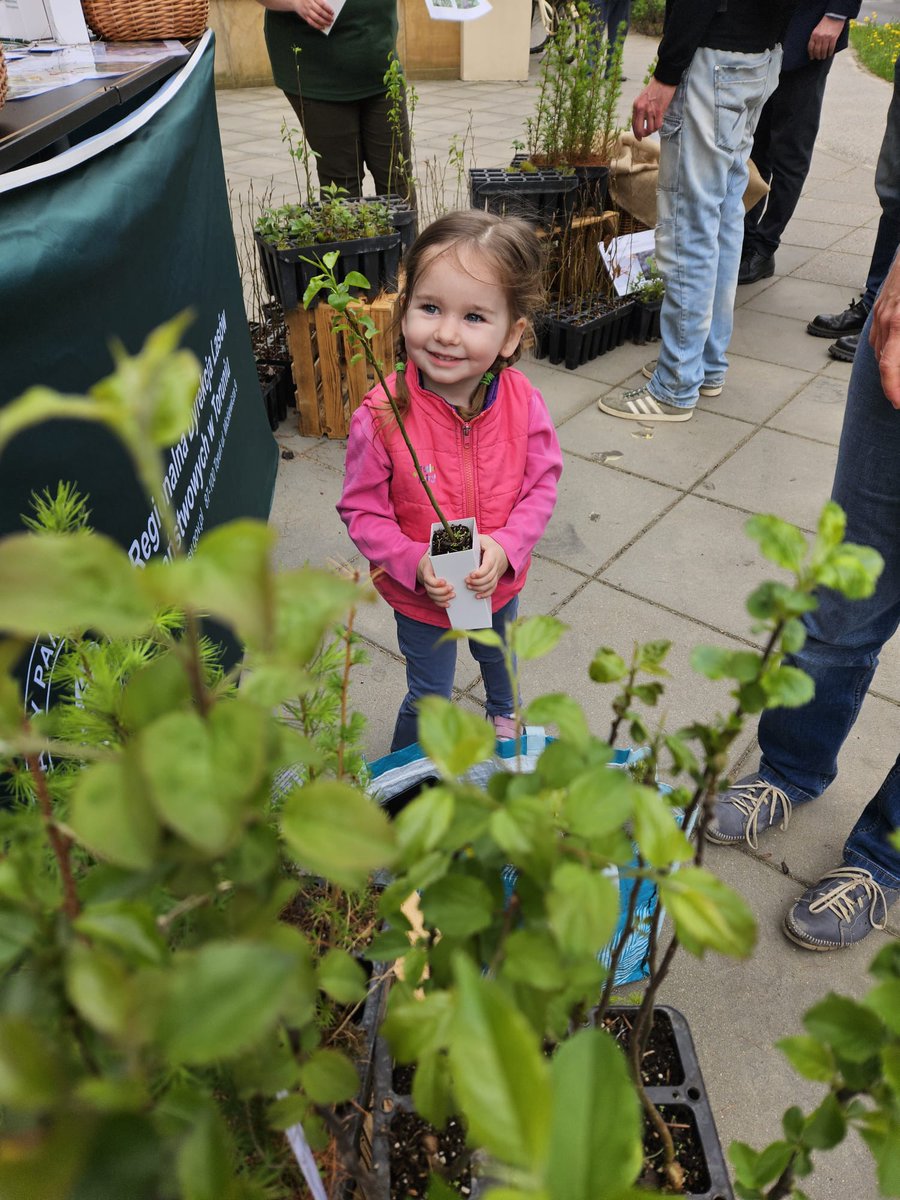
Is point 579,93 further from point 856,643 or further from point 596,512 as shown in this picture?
point 856,643

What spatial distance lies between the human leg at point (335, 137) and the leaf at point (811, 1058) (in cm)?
401

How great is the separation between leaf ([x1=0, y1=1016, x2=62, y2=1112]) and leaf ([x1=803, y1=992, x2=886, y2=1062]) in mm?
458

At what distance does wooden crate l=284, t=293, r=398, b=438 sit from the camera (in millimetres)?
3404

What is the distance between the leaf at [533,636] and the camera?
1.97ft

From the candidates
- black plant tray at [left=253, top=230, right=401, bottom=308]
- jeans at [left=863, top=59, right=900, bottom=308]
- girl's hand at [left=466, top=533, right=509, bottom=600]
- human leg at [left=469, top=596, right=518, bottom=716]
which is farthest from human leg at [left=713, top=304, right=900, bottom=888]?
jeans at [left=863, top=59, right=900, bottom=308]

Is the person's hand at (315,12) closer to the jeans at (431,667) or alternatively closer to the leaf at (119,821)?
the jeans at (431,667)

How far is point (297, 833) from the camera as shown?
410 millimetres

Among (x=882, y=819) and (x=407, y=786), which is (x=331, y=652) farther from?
(x=882, y=819)

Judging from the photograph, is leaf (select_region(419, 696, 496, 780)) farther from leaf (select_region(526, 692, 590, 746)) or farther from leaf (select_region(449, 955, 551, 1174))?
leaf (select_region(449, 955, 551, 1174))

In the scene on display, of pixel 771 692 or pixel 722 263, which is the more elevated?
pixel 771 692

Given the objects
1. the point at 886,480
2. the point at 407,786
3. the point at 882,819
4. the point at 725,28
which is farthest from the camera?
the point at 725,28

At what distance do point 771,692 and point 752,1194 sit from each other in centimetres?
45

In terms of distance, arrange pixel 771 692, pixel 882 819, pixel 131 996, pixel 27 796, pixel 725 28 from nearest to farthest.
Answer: pixel 131 996
pixel 771 692
pixel 27 796
pixel 882 819
pixel 725 28

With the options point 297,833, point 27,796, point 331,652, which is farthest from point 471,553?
point 297,833
